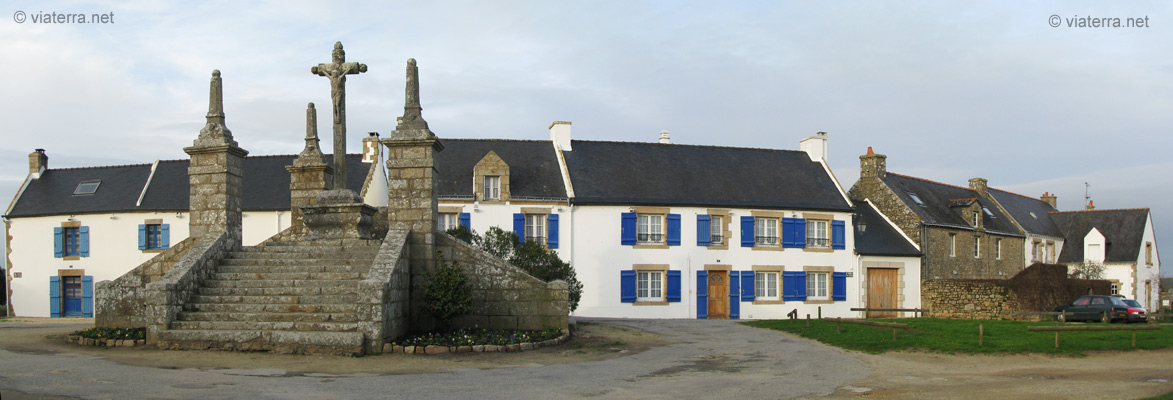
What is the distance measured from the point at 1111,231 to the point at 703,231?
25.2m

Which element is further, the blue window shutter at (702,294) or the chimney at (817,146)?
the chimney at (817,146)

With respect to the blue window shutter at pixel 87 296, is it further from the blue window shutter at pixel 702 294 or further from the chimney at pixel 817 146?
the chimney at pixel 817 146

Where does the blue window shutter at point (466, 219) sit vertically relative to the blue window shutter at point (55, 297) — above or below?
above

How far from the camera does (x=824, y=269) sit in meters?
29.3

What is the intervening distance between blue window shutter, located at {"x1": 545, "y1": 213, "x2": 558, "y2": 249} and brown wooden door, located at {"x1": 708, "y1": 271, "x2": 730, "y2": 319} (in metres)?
5.30

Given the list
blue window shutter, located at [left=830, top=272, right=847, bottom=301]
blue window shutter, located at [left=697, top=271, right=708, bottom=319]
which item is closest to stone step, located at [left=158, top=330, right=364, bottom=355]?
blue window shutter, located at [left=697, top=271, right=708, bottom=319]

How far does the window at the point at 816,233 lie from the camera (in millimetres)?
29594

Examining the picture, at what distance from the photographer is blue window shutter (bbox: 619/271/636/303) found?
2691 cm

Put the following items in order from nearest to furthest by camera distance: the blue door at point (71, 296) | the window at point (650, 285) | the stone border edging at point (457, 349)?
the stone border edging at point (457, 349), the window at point (650, 285), the blue door at point (71, 296)

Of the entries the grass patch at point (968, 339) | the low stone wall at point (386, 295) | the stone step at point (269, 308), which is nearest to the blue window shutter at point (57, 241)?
the stone step at point (269, 308)

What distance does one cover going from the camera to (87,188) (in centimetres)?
3148

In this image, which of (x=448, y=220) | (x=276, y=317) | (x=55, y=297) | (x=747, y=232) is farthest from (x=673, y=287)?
(x=55, y=297)

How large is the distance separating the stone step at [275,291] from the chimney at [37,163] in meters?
24.5

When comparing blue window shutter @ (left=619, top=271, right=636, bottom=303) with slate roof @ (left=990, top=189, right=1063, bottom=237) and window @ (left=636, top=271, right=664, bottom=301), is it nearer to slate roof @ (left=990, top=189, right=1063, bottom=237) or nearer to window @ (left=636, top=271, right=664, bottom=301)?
window @ (left=636, top=271, right=664, bottom=301)
